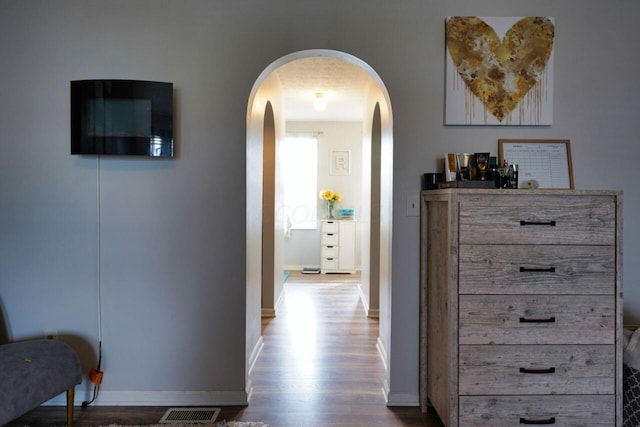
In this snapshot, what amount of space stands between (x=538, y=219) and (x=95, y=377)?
96.2 inches

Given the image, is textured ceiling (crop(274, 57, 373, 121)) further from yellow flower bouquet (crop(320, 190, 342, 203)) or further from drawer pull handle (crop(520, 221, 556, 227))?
drawer pull handle (crop(520, 221, 556, 227))

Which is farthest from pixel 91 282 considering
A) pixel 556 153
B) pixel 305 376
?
pixel 556 153

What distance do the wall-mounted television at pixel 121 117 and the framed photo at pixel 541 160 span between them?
6.26 ft

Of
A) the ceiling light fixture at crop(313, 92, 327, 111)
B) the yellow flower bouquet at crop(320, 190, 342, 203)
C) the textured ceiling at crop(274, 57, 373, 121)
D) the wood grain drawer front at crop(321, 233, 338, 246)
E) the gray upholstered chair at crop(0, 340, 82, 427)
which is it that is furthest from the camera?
the yellow flower bouquet at crop(320, 190, 342, 203)

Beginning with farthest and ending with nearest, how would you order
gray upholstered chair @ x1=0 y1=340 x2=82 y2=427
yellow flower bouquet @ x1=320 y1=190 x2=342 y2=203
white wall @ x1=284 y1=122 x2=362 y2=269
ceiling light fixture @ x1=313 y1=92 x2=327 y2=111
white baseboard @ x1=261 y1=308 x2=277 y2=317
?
white wall @ x1=284 y1=122 x2=362 y2=269 < yellow flower bouquet @ x1=320 y1=190 x2=342 y2=203 < ceiling light fixture @ x1=313 y1=92 x2=327 y2=111 < white baseboard @ x1=261 y1=308 x2=277 y2=317 < gray upholstered chair @ x1=0 y1=340 x2=82 y2=427

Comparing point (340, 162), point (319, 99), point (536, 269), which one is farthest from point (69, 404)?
point (340, 162)

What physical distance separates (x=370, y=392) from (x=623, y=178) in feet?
6.40

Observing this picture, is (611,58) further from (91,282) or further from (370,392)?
(91,282)

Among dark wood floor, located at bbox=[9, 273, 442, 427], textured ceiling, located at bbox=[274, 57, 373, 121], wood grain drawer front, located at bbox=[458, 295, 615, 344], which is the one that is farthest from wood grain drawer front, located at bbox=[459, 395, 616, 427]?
textured ceiling, located at bbox=[274, 57, 373, 121]

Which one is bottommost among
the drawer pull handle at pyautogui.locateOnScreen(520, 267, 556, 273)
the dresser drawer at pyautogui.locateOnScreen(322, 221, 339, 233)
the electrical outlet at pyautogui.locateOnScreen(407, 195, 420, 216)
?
the dresser drawer at pyautogui.locateOnScreen(322, 221, 339, 233)

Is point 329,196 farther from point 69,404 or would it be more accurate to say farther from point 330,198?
point 69,404

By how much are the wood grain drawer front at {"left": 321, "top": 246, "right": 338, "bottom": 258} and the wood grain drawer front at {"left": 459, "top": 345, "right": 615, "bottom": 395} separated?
4587 millimetres

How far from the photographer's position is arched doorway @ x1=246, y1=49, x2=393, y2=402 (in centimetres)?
219

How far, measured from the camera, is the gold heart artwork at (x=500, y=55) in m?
2.10
